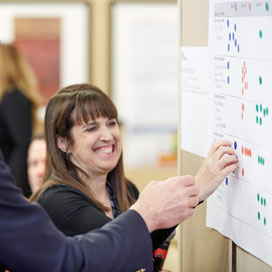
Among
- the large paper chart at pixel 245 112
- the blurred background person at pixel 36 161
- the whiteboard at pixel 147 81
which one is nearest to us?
the large paper chart at pixel 245 112

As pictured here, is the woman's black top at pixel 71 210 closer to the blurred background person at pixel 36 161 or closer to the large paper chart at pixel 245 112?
the large paper chart at pixel 245 112

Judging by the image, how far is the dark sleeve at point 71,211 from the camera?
6.20ft

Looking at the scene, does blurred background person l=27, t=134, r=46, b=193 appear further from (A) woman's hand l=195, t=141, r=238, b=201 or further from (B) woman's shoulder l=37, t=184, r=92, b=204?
(A) woman's hand l=195, t=141, r=238, b=201

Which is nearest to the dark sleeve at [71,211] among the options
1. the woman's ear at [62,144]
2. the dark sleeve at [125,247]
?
the woman's ear at [62,144]

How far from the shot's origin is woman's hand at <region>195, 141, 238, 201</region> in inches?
64.7

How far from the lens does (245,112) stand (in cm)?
154

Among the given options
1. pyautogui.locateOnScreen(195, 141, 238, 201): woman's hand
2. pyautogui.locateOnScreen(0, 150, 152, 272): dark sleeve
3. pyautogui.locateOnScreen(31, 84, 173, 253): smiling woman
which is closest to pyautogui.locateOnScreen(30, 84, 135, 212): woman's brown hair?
pyautogui.locateOnScreen(31, 84, 173, 253): smiling woman

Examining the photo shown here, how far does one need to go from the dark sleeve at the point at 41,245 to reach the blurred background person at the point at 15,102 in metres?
3.44

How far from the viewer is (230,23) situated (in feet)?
5.24

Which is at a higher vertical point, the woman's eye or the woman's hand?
the woman's eye

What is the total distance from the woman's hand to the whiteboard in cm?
407

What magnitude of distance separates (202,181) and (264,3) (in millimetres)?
484

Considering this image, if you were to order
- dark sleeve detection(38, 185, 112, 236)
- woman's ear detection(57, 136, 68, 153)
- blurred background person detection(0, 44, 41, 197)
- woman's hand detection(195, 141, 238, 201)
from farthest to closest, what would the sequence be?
blurred background person detection(0, 44, 41, 197) < woman's ear detection(57, 136, 68, 153) < dark sleeve detection(38, 185, 112, 236) < woman's hand detection(195, 141, 238, 201)

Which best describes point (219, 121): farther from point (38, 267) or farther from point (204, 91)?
point (38, 267)
